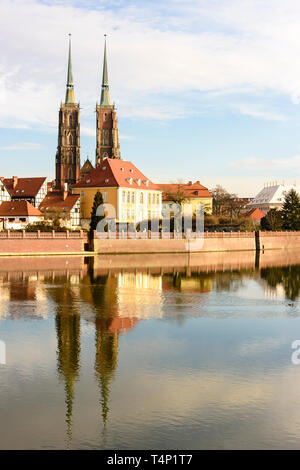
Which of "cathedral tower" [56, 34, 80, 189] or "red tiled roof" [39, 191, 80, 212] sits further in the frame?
"cathedral tower" [56, 34, 80, 189]

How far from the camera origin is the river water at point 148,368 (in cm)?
1466

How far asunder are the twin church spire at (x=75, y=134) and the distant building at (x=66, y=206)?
35.5m

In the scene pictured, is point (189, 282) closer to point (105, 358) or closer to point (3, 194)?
point (105, 358)

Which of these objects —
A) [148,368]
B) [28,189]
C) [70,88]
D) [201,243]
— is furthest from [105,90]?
[148,368]

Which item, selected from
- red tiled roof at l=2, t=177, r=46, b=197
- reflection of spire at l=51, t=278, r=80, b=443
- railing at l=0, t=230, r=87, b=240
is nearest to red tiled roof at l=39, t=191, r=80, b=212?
red tiled roof at l=2, t=177, r=46, b=197

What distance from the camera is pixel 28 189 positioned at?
321 feet

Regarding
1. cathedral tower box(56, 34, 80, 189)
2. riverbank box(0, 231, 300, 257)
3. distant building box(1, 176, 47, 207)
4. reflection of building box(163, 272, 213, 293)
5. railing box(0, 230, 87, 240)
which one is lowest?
reflection of building box(163, 272, 213, 293)

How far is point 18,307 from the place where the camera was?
107 ft

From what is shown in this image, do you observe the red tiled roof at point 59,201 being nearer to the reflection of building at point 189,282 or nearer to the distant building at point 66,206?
the distant building at point 66,206

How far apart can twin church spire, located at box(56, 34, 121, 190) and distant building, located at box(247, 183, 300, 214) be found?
4516 cm

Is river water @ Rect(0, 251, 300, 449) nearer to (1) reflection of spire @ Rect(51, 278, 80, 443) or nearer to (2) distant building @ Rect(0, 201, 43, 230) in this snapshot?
(1) reflection of spire @ Rect(51, 278, 80, 443)

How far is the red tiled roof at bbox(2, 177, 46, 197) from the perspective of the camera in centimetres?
9712

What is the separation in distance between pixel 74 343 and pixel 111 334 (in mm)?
2212

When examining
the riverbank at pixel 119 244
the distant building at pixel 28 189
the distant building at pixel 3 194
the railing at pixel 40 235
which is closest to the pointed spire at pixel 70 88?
the distant building at pixel 28 189
